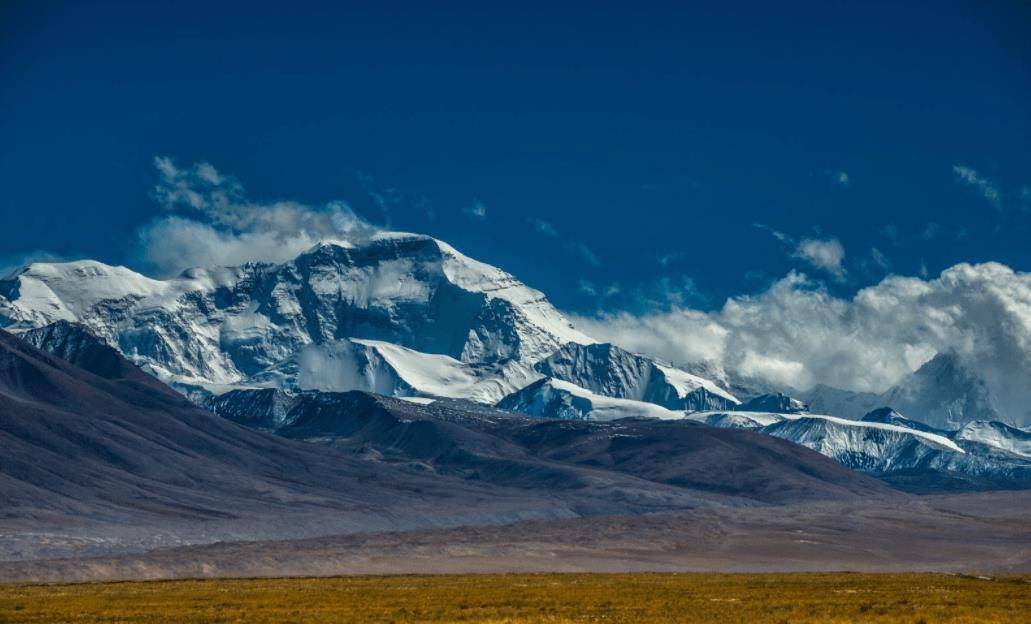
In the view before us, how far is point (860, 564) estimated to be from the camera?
18562 cm

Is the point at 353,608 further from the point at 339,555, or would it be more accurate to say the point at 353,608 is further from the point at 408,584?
the point at 339,555

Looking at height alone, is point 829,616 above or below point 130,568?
above

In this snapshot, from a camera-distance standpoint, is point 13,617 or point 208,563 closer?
point 13,617

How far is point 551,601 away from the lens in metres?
79.5

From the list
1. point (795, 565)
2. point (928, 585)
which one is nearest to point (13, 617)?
point (928, 585)

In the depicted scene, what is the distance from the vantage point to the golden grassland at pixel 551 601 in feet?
224

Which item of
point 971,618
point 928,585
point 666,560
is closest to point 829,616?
point 971,618

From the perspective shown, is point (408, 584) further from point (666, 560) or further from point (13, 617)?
point (666, 560)

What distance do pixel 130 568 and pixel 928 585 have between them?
96.1 metres

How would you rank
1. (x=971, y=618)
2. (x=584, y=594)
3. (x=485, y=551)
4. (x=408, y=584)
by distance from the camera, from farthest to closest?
(x=485, y=551)
(x=408, y=584)
(x=584, y=594)
(x=971, y=618)

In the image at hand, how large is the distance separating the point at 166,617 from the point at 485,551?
127523 mm

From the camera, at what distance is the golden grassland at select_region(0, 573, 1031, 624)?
224ft

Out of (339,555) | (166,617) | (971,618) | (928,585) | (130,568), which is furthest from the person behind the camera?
(339,555)

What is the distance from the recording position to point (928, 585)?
9494 cm
